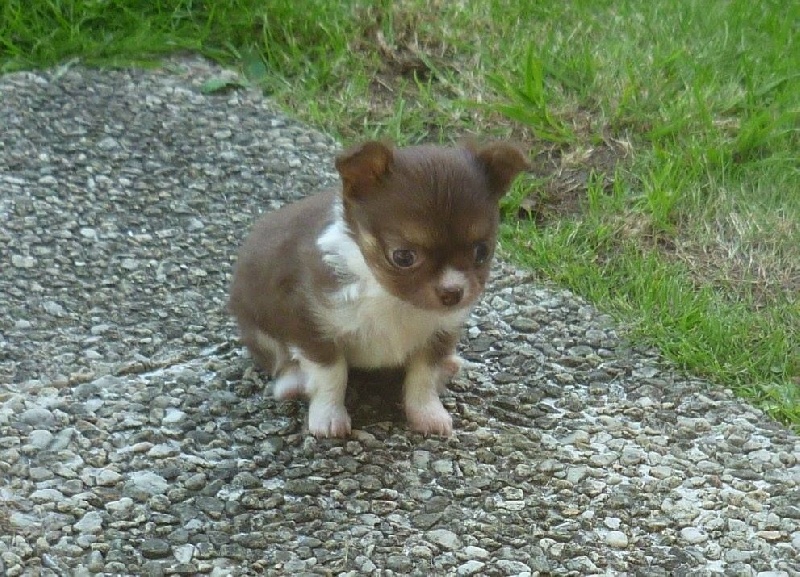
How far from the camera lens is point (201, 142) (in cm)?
670

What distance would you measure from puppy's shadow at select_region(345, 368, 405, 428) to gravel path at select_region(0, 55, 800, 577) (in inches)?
0.5

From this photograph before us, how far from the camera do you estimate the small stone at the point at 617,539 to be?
407cm

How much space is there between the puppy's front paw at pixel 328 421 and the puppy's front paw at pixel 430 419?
246mm

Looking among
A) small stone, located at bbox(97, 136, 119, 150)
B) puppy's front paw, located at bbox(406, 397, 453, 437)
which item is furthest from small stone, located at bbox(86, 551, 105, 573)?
small stone, located at bbox(97, 136, 119, 150)

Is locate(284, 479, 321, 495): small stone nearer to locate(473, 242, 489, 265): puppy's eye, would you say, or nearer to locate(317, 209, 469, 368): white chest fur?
locate(317, 209, 469, 368): white chest fur

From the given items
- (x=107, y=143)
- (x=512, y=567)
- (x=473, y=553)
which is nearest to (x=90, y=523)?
(x=473, y=553)

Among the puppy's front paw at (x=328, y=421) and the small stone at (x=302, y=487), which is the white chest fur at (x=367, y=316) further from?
the small stone at (x=302, y=487)

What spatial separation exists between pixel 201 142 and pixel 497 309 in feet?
7.07

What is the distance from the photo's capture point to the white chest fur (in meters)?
4.19

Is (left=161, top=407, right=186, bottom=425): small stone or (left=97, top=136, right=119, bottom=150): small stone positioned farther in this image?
(left=97, top=136, right=119, bottom=150): small stone

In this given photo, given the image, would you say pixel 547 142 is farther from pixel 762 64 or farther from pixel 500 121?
pixel 762 64

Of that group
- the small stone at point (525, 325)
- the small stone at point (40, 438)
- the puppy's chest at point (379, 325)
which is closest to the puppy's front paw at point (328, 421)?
the puppy's chest at point (379, 325)

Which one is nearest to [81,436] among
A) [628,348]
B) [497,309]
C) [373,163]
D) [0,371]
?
[0,371]

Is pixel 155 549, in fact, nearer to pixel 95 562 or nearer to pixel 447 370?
pixel 95 562
